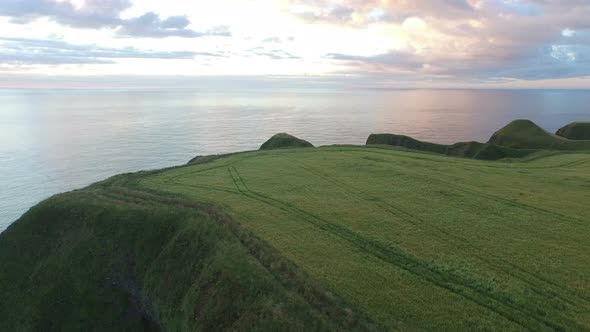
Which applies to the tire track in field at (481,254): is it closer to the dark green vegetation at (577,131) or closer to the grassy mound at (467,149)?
the grassy mound at (467,149)

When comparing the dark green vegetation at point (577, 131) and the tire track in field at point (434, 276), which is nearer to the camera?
the tire track in field at point (434, 276)

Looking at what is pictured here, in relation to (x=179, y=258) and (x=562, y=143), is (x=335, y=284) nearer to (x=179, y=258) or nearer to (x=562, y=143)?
(x=179, y=258)

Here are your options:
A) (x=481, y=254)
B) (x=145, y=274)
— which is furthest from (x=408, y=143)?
(x=145, y=274)

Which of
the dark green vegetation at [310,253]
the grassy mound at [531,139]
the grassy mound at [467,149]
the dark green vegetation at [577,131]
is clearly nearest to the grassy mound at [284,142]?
the grassy mound at [467,149]

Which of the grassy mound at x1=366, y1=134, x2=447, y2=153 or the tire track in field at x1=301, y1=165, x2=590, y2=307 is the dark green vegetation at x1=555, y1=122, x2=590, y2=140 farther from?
the tire track in field at x1=301, y1=165, x2=590, y2=307

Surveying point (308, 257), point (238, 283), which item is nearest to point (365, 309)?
point (308, 257)
